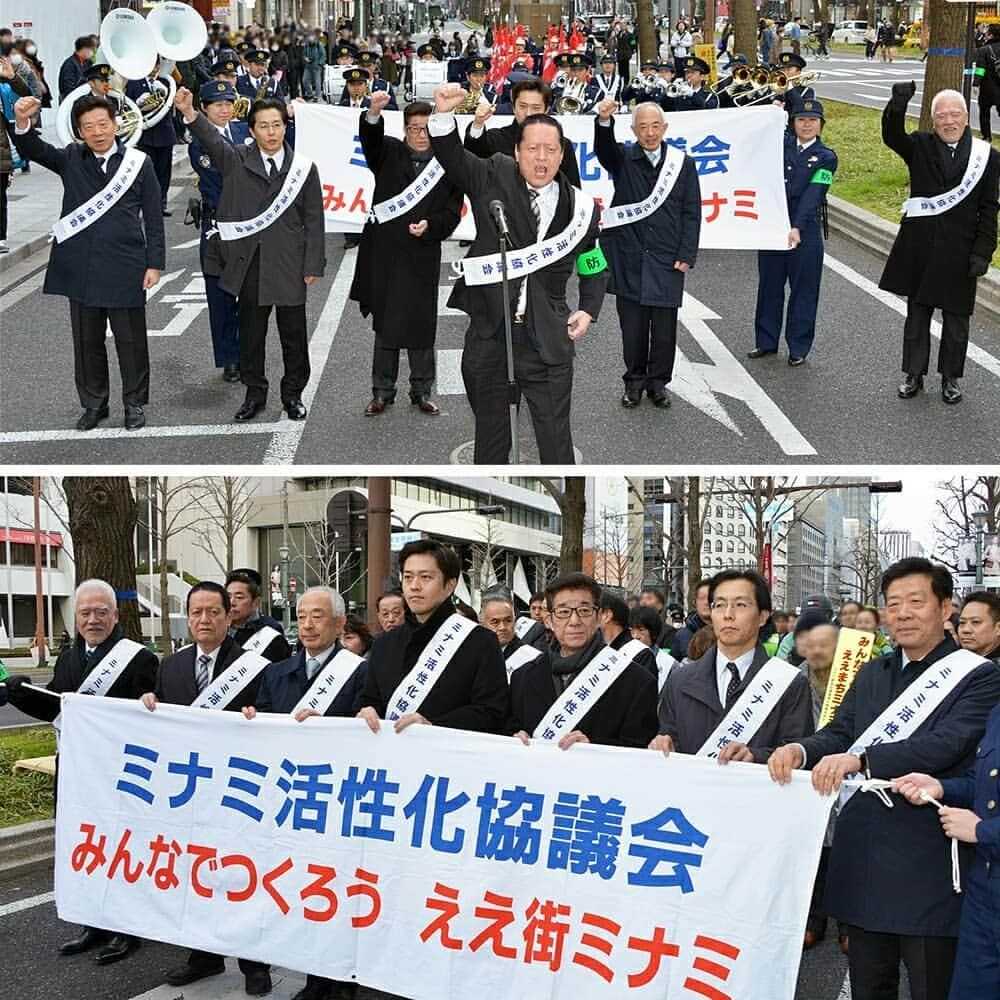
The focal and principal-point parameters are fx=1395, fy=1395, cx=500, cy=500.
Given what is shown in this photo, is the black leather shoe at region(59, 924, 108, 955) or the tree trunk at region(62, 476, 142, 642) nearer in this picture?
the black leather shoe at region(59, 924, 108, 955)

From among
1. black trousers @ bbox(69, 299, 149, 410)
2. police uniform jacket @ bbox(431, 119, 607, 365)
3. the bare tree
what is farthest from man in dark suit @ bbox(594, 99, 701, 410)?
the bare tree

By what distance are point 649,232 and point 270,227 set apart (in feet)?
8.20

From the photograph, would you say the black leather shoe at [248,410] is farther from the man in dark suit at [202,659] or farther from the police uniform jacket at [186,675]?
the police uniform jacket at [186,675]

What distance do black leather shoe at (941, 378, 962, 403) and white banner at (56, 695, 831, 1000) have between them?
5638mm

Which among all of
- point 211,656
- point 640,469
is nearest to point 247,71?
point 640,469

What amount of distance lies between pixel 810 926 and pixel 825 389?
4.78 metres

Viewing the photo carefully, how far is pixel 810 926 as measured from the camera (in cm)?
648

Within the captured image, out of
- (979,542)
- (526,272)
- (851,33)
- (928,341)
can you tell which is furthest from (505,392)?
(851,33)

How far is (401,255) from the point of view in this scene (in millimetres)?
9406

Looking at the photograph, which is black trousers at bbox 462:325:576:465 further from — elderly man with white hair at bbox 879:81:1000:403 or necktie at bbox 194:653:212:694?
elderly man with white hair at bbox 879:81:1000:403

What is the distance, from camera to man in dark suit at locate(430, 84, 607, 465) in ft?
21.3

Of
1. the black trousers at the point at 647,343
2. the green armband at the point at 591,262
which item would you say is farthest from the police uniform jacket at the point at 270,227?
the green armband at the point at 591,262

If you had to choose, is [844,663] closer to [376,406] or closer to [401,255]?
[376,406]

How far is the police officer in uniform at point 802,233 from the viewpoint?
416 inches
